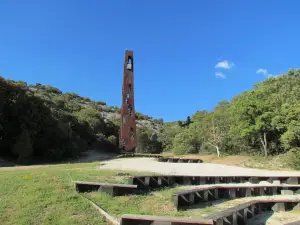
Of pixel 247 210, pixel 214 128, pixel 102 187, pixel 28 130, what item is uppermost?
pixel 214 128

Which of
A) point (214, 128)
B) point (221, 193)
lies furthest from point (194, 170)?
point (214, 128)

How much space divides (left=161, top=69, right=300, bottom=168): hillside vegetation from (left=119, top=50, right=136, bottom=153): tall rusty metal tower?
821 centimetres

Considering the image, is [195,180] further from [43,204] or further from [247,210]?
[43,204]

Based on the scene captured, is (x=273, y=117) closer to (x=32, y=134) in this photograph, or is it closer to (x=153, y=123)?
(x=32, y=134)

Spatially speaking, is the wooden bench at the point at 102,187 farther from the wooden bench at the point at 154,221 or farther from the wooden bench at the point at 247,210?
the wooden bench at the point at 247,210

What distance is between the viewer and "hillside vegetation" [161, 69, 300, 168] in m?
19.3

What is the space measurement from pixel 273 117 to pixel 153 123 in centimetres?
4013

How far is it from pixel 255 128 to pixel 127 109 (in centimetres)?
1132

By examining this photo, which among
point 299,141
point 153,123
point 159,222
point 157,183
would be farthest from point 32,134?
point 153,123

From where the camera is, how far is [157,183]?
795 centimetres

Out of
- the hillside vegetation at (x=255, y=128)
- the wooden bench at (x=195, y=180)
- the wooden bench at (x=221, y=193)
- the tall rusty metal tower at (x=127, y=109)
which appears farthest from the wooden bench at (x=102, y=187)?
the tall rusty metal tower at (x=127, y=109)

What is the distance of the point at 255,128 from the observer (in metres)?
21.3

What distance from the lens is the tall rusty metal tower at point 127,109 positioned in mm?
24766

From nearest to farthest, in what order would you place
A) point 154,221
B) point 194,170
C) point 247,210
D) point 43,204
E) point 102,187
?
point 154,221 < point 43,204 < point 247,210 < point 102,187 < point 194,170
